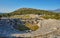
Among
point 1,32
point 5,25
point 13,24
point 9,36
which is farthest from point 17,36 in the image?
point 13,24

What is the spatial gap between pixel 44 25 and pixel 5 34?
392 centimetres

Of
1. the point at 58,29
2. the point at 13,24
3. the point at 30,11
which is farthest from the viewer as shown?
the point at 30,11

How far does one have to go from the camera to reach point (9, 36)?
9.85 metres

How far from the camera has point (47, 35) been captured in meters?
10.3

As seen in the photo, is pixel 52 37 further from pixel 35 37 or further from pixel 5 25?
pixel 5 25

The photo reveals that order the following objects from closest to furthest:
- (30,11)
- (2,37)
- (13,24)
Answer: (2,37) < (13,24) < (30,11)

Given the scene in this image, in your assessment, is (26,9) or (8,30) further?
(26,9)

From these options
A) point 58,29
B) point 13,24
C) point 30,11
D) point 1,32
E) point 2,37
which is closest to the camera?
point 2,37

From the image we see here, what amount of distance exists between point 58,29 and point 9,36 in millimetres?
3177

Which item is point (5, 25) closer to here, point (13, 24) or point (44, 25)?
point (13, 24)

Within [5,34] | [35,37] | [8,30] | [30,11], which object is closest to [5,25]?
[8,30]

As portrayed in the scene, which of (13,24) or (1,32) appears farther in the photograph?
(13,24)

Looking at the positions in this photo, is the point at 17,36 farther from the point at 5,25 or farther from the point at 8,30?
the point at 5,25

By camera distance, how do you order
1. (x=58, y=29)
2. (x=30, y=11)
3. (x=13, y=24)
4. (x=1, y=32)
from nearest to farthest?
(x=1, y=32) → (x=58, y=29) → (x=13, y=24) → (x=30, y=11)
